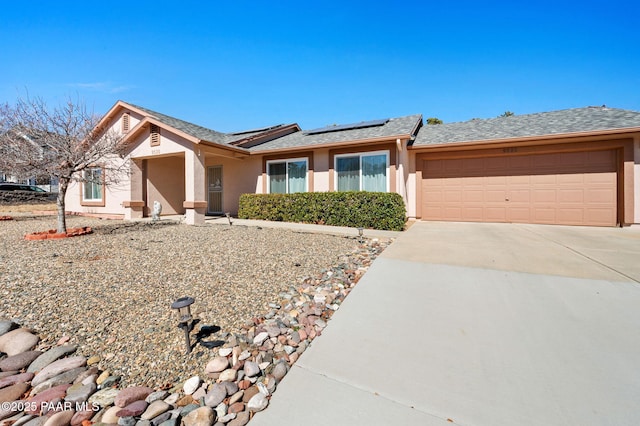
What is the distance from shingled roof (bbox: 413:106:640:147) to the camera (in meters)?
8.88

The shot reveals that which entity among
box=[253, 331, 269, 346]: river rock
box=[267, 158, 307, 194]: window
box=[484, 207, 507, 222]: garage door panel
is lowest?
box=[253, 331, 269, 346]: river rock

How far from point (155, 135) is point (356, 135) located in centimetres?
795

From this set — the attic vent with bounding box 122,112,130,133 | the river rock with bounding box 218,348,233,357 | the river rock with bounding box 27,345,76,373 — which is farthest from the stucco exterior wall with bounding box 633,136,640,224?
the attic vent with bounding box 122,112,130,133

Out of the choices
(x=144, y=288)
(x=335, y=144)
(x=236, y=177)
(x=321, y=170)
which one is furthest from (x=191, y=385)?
(x=236, y=177)

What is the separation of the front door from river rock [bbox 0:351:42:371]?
36.7 feet

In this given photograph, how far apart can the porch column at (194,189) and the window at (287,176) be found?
2972 millimetres

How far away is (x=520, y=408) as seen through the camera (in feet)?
5.68

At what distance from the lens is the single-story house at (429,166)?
8844mm

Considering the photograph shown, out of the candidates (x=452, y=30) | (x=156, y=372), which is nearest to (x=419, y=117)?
(x=452, y=30)

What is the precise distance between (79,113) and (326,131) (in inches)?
343

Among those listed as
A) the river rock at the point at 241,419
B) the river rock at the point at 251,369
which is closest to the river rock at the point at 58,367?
the river rock at the point at 251,369

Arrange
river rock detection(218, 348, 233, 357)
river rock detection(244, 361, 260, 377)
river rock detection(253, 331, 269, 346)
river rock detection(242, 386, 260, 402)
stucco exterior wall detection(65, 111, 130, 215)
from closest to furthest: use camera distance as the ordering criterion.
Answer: river rock detection(242, 386, 260, 402), river rock detection(244, 361, 260, 377), river rock detection(218, 348, 233, 357), river rock detection(253, 331, 269, 346), stucco exterior wall detection(65, 111, 130, 215)

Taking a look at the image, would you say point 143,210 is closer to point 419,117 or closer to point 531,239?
point 419,117

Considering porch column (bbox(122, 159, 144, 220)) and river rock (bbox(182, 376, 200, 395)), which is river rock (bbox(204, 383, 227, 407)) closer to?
river rock (bbox(182, 376, 200, 395))
